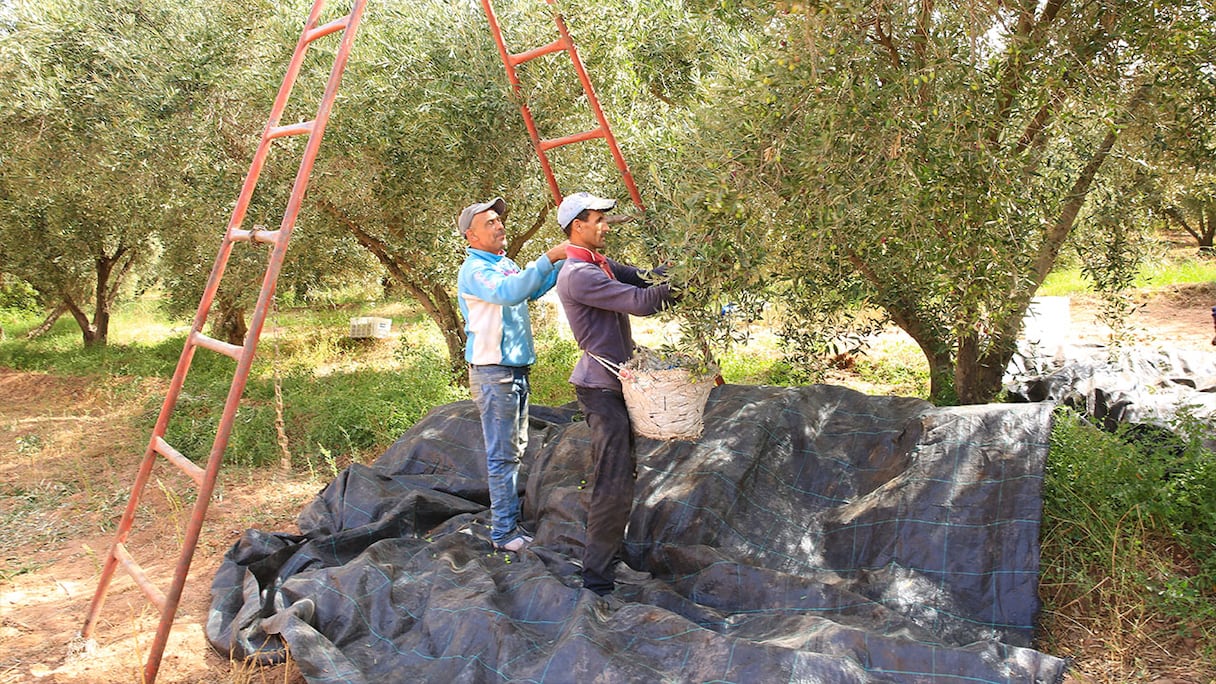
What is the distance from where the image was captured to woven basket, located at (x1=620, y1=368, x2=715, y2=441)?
414cm

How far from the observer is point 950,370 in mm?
7055

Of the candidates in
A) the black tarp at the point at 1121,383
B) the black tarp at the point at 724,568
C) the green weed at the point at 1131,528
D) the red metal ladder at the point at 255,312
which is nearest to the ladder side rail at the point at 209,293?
the red metal ladder at the point at 255,312

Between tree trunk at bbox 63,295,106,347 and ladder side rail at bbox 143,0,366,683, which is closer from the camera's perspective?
A: ladder side rail at bbox 143,0,366,683

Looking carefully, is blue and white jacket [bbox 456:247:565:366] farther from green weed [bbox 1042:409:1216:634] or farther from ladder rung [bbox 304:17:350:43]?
green weed [bbox 1042:409:1216:634]

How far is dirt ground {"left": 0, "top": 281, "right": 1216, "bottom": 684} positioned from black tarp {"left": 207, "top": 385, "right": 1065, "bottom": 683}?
0.39 m

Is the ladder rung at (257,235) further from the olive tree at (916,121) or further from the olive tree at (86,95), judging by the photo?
the olive tree at (86,95)

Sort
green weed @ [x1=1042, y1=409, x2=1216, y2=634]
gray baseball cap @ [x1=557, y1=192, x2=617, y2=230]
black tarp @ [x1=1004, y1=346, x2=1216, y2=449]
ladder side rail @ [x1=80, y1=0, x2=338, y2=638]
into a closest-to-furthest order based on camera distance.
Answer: green weed @ [x1=1042, y1=409, x2=1216, y2=634], ladder side rail @ [x1=80, y1=0, x2=338, y2=638], gray baseball cap @ [x1=557, y1=192, x2=617, y2=230], black tarp @ [x1=1004, y1=346, x2=1216, y2=449]

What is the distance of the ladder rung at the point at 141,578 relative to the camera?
4.12 meters

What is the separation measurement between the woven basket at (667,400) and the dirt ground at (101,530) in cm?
206

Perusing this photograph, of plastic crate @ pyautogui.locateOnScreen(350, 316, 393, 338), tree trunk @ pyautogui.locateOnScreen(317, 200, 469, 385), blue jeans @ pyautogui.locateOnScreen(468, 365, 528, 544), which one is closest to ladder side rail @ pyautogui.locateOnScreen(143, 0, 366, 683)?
blue jeans @ pyautogui.locateOnScreen(468, 365, 528, 544)

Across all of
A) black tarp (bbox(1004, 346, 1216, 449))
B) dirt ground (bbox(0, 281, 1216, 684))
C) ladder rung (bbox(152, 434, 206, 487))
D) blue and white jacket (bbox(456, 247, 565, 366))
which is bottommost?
dirt ground (bbox(0, 281, 1216, 684))

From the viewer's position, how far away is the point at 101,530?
253 inches

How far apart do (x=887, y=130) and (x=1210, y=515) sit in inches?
107

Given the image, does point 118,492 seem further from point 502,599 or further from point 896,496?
point 896,496
